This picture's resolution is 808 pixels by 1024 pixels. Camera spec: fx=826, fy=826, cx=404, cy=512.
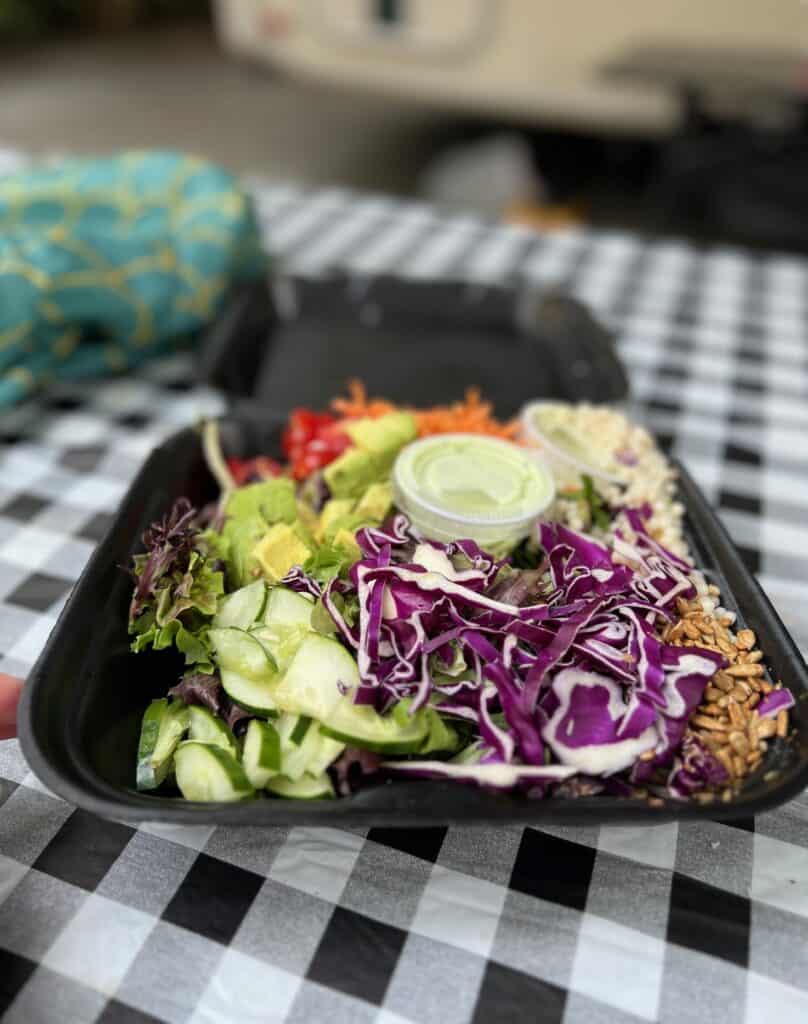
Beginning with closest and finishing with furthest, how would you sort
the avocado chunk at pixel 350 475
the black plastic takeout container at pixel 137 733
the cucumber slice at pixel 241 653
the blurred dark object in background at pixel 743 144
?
the black plastic takeout container at pixel 137 733 → the cucumber slice at pixel 241 653 → the avocado chunk at pixel 350 475 → the blurred dark object in background at pixel 743 144

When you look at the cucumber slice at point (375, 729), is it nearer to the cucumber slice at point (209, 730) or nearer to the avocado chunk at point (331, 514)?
the cucumber slice at point (209, 730)

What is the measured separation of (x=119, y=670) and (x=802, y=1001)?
0.64 meters

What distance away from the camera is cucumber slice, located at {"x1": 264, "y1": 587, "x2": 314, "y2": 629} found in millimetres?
767

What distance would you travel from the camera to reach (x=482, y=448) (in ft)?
3.34

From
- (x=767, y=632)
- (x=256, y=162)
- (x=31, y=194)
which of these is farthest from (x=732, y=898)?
(x=256, y=162)

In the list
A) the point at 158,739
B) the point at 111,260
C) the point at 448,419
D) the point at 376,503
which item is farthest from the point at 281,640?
the point at 111,260

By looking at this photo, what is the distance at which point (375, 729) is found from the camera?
68 cm

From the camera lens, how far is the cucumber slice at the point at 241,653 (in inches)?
28.7

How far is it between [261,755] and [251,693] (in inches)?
2.5

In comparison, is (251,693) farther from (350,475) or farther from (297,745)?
(350,475)

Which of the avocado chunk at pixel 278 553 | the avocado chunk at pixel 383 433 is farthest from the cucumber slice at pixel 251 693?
A: the avocado chunk at pixel 383 433

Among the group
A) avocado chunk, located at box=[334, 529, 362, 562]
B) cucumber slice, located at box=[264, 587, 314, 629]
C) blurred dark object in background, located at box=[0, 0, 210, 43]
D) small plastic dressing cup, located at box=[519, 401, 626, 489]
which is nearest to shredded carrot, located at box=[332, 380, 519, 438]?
small plastic dressing cup, located at box=[519, 401, 626, 489]

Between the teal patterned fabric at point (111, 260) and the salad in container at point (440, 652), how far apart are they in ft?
2.14

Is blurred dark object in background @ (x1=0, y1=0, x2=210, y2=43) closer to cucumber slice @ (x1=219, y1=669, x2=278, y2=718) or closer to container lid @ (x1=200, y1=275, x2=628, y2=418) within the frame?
container lid @ (x1=200, y1=275, x2=628, y2=418)
